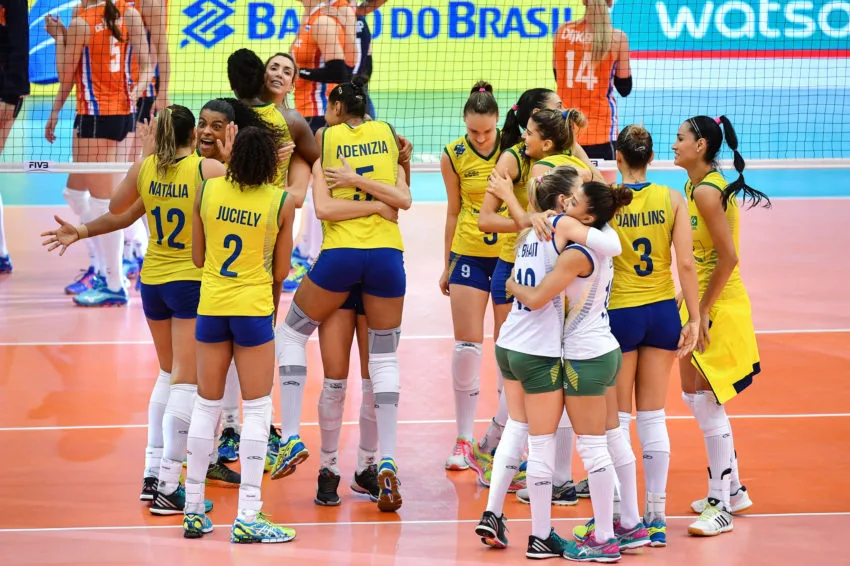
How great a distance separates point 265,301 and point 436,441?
2.09 m

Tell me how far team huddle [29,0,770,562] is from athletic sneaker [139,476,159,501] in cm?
2

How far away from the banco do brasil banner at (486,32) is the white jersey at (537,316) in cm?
1238

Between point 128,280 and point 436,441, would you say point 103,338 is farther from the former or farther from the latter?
point 436,441

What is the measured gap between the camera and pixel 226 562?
485 centimetres

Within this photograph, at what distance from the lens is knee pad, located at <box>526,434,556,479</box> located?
4809mm

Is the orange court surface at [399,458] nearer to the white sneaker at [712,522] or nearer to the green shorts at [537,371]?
the white sneaker at [712,522]

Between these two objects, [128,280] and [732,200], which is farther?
[128,280]

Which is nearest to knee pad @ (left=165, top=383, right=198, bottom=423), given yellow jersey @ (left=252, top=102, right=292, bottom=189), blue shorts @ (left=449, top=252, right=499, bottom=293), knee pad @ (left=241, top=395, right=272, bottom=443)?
knee pad @ (left=241, top=395, right=272, bottom=443)

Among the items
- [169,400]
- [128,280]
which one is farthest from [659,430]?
[128,280]

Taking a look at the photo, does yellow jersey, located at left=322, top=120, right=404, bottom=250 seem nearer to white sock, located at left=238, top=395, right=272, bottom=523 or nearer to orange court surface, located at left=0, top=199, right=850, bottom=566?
white sock, located at left=238, top=395, right=272, bottom=523

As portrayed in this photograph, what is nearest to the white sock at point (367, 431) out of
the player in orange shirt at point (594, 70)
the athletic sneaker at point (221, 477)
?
the athletic sneaker at point (221, 477)

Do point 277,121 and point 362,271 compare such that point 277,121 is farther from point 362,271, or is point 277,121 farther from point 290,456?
point 290,456

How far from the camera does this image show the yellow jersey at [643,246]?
16.7 ft

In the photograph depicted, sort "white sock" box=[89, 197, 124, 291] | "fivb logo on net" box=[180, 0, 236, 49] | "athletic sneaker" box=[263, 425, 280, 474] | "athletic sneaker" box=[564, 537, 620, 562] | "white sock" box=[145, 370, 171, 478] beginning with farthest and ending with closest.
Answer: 1. "fivb logo on net" box=[180, 0, 236, 49]
2. "white sock" box=[89, 197, 124, 291]
3. "athletic sneaker" box=[263, 425, 280, 474]
4. "white sock" box=[145, 370, 171, 478]
5. "athletic sneaker" box=[564, 537, 620, 562]
